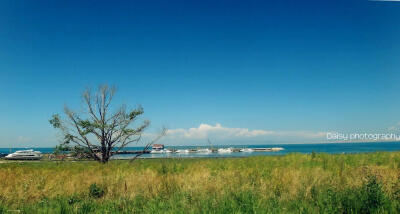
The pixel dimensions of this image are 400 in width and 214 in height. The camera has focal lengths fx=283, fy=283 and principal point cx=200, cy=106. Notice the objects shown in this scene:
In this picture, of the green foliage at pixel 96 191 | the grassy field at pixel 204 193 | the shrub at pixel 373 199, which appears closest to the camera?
the shrub at pixel 373 199

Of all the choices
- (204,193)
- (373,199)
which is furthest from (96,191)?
(373,199)

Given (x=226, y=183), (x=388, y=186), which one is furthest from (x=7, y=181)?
(x=388, y=186)

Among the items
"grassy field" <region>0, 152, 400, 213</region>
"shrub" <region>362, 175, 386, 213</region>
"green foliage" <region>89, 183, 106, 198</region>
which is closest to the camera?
"shrub" <region>362, 175, 386, 213</region>

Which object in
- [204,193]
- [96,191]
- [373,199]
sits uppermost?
[373,199]

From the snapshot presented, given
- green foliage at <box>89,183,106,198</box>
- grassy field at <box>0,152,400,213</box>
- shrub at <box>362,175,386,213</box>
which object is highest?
shrub at <box>362,175,386,213</box>

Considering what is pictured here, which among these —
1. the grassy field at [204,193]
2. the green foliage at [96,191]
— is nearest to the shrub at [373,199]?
the grassy field at [204,193]

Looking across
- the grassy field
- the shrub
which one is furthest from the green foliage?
the shrub

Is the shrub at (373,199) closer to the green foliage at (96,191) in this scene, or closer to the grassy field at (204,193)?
the grassy field at (204,193)

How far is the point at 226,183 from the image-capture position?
9.50 m

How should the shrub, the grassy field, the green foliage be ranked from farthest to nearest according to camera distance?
1. the green foliage
2. the grassy field
3. the shrub

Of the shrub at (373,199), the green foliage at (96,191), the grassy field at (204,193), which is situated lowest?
the green foliage at (96,191)

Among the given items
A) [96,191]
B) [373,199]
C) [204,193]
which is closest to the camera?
[373,199]

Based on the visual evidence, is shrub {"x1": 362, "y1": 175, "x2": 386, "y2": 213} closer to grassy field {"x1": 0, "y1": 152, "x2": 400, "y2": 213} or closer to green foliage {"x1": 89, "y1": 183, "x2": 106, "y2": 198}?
grassy field {"x1": 0, "y1": 152, "x2": 400, "y2": 213}

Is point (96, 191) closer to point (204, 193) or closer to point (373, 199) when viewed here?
point (204, 193)
